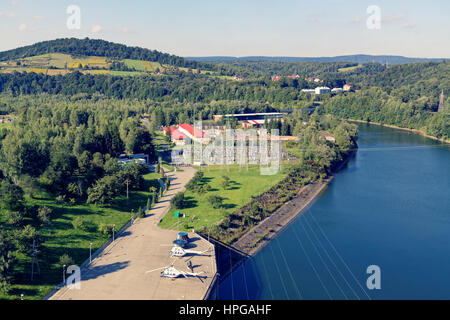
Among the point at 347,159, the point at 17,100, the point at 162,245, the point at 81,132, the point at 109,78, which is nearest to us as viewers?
the point at 162,245

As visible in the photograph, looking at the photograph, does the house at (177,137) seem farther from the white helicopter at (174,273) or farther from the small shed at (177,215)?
the white helicopter at (174,273)

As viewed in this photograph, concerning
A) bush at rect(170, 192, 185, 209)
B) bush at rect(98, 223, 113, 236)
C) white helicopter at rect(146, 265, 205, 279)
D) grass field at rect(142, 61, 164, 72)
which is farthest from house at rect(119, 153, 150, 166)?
grass field at rect(142, 61, 164, 72)

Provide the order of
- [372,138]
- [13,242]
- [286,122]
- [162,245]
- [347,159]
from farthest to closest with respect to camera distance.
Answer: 1. [372,138]
2. [286,122]
3. [347,159]
4. [162,245]
5. [13,242]

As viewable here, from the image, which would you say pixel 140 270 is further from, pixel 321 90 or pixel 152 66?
pixel 152 66

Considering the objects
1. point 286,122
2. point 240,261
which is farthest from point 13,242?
point 286,122

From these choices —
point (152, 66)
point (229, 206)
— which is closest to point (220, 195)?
point (229, 206)

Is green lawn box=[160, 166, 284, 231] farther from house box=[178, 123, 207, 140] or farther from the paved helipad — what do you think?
house box=[178, 123, 207, 140]

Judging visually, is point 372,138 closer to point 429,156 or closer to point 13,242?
point 429,156
